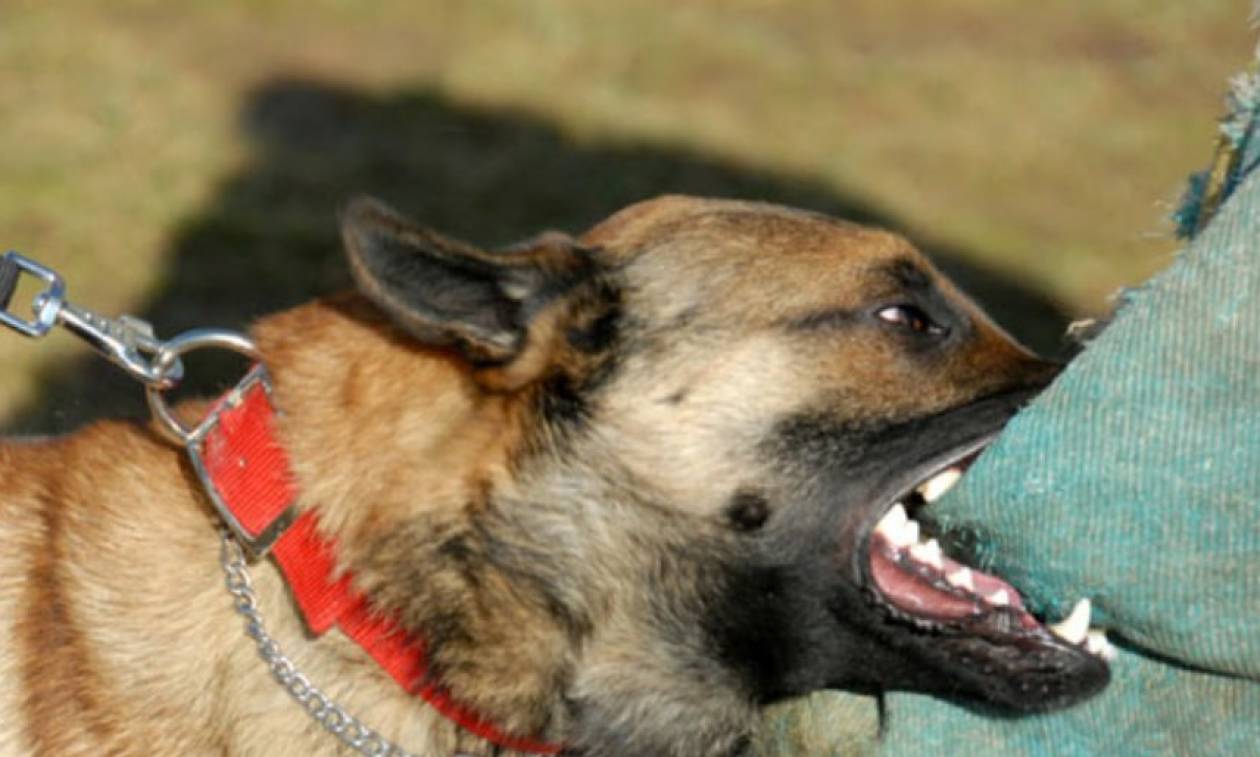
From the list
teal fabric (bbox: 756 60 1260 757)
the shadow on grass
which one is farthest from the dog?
the shadow on grass

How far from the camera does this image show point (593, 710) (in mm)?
→ 3135

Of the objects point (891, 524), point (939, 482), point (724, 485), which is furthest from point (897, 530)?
point (724, 485)

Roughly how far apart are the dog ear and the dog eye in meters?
0.57

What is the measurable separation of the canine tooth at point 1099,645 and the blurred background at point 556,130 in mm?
3964

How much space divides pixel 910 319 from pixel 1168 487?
1.98ft

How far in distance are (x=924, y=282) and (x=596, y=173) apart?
5307 millimetres

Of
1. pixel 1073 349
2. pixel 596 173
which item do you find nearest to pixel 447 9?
pixel 596 173

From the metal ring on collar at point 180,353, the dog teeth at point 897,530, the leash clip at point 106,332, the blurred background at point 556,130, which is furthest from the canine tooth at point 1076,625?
the blurred background at point 556,130

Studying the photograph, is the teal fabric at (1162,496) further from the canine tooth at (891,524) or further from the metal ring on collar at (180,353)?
the metal ring on collar at (180,353)

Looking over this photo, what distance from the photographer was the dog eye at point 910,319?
127 inches

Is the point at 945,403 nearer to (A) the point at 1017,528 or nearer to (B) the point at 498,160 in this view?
(A) the point at 1017,528

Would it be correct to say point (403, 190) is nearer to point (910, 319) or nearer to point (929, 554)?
point (910, 319)

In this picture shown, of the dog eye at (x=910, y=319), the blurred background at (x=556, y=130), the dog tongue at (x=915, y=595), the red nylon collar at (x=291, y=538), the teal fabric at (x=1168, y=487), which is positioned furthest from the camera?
the blurred background at (x=556, y=130)

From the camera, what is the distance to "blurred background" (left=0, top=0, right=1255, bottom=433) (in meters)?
7.45
